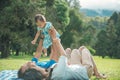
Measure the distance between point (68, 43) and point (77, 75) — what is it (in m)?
59.3

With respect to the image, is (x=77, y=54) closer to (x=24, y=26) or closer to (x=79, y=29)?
(x=24, y=26)

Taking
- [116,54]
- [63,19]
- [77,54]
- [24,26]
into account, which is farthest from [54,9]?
[77,54]

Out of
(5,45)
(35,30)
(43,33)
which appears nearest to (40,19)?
(43,33)

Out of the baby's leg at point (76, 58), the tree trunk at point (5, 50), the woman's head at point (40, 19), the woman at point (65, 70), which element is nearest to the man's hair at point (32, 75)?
the woman at point (65, 70)

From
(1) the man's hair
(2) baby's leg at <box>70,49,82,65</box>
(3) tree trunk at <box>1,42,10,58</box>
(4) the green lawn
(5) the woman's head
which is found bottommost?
(3) tree trunk at <box>1,42,10,58</box>

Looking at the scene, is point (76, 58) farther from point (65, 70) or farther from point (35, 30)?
point (35, 30)

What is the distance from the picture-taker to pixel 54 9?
46.7 meters

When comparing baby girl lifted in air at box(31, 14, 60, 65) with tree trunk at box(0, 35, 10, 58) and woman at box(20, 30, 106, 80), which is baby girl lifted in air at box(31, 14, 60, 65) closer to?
woman at box(20, 30, 106, 80)

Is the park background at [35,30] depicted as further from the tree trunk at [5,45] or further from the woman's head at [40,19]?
the woman's head at [40,19]

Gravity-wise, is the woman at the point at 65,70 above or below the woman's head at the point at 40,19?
below

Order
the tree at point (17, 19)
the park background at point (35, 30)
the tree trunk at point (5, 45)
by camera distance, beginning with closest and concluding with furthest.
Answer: the park background at point (35, 30) → the tree at point (17, 19) → the tree trunk at point (5, 45)

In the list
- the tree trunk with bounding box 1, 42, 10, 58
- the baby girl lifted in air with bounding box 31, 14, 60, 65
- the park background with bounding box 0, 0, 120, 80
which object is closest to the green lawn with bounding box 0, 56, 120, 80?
the park background with bounding box 0, 0, 120, 80

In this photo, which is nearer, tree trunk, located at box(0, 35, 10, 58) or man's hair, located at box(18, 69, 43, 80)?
man's hair, located at box(18, 69, 43, 80)

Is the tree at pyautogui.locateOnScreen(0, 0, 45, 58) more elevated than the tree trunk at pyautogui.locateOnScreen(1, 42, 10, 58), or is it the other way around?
the tree at pyautogui.locateOnScreen(0, 0, 45, 58)
